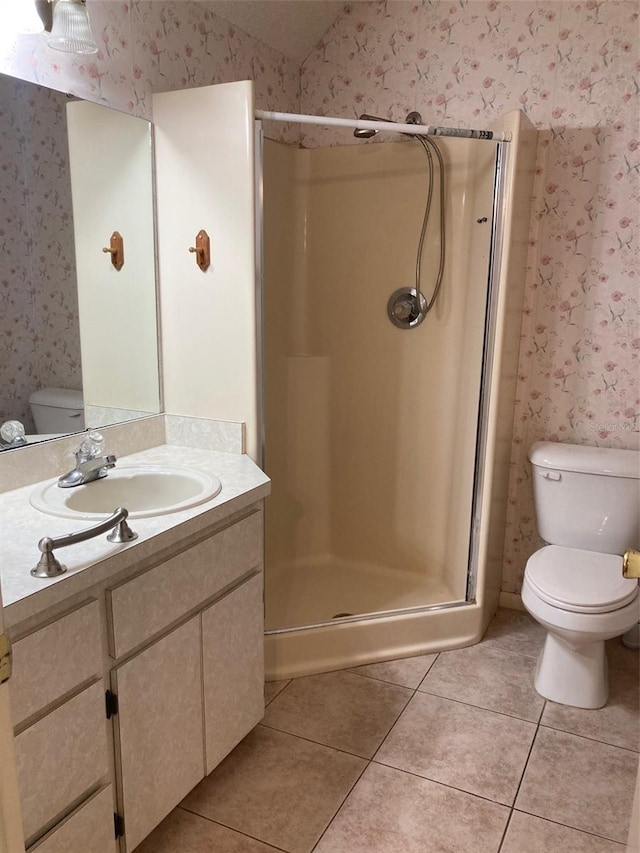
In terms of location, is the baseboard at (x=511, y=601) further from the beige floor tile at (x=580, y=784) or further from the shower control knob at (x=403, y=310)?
the shower control knob at (x=403, y=310)

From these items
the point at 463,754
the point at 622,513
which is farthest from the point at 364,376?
the point at 463,754

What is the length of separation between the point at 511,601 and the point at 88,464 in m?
1.96

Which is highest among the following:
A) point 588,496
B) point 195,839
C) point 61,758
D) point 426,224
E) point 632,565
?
point 426,224

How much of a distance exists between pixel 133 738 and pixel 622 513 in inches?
71.2

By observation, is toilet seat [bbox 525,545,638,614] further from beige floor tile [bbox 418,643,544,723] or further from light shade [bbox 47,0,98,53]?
light shade [bbox 47,0,98,53]

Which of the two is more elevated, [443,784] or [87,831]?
[87,831]

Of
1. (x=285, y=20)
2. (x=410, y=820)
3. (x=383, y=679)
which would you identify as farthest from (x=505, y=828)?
(x=285, y=20)

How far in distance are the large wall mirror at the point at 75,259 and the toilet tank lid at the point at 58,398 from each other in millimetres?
12

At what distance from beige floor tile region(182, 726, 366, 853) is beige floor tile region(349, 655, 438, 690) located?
1.37ft

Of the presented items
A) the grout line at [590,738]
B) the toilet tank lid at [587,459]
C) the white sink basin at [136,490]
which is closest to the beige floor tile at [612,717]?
the grout line at [590,738]

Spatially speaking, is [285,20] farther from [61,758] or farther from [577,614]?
[61,758]

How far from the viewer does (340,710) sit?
215 cm

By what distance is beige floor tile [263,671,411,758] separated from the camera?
2025 millimetres

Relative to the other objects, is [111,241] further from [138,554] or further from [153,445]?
[138,554]
